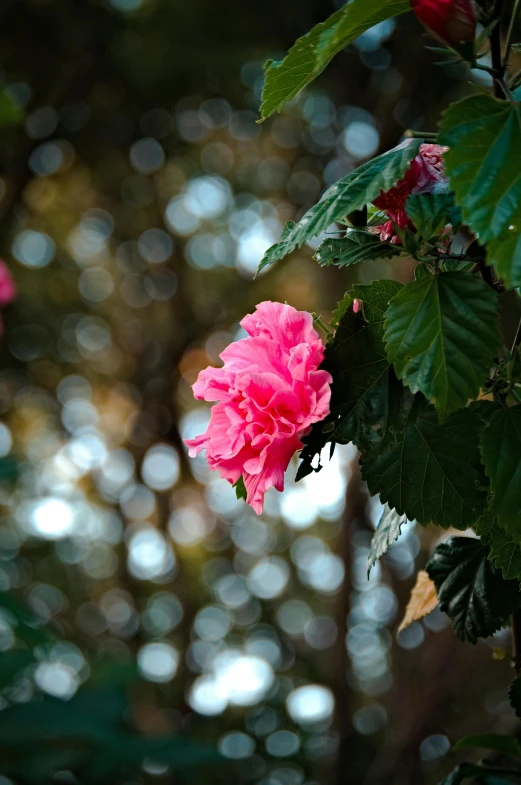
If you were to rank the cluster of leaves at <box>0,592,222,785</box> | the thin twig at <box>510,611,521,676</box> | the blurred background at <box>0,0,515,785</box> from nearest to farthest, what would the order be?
1. the cluster of leaves at <box>0,592,222,785</box>
2. the thin twig at <box>510,611,521,676</box>
3. the blurred background at <box>0,0,515,785</box>

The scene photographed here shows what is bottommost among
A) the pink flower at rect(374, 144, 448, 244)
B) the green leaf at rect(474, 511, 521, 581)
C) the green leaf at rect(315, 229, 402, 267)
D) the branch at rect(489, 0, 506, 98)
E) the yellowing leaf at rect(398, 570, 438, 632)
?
the yellowing leaf at rect(398, 570, 438, 632)

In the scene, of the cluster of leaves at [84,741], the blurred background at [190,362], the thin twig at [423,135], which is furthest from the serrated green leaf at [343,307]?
the blurred background at [190,362]

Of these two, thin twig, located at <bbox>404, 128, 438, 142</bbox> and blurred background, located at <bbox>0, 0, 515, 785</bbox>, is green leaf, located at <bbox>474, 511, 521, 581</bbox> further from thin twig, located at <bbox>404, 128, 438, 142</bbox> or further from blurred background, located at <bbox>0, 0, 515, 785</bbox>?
blurred background, located at <bbox>0, 0, 515, 785</bbox>

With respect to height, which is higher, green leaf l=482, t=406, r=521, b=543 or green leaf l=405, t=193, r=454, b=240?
green leaf l=405, t=193, r=454, b=240

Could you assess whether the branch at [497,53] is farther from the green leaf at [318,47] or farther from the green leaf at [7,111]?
the green leaf at [7,111]

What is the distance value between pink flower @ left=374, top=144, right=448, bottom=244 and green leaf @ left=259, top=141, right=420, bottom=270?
0.02 meters

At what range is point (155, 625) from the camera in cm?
490

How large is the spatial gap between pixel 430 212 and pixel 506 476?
0.17m

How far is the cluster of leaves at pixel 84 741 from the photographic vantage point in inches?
12.1

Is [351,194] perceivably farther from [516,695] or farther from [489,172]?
[516,695]

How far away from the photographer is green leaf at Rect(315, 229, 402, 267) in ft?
1.84

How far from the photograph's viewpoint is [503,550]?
58 cm

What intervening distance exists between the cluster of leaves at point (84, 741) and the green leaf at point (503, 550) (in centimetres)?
30

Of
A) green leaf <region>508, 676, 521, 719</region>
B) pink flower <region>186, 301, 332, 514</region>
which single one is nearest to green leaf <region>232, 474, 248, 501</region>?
pink flower <region>186, 301, 332, 514</region>
